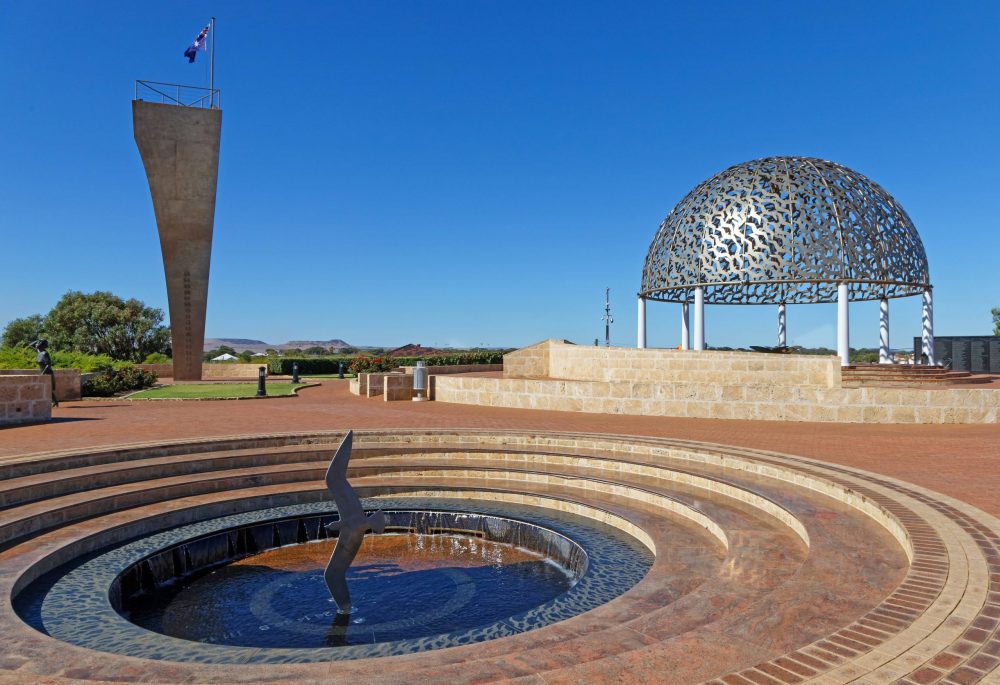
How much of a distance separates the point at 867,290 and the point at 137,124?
101 ft

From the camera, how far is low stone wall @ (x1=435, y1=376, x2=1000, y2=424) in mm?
12789

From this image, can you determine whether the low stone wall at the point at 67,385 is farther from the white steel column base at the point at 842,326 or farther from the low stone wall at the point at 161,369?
the white steel column base at the point at 842,326

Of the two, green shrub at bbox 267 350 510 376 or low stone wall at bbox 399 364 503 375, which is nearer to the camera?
low stone wall at bbox 399 364 503 375

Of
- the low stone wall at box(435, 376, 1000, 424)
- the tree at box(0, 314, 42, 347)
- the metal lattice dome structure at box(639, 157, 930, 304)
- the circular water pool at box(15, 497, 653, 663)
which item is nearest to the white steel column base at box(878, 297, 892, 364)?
the metal lattice dome structure at box(639, 157, 930, 304)

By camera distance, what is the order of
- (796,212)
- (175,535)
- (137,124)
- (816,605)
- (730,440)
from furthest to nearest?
(137,124)
(796,212)
(730,440)
(175,535)
(816,605)

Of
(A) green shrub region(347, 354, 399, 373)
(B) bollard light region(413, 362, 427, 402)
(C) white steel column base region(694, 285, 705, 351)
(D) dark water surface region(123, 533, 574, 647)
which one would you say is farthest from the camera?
(A) green shrub region(347, 354, 399, 373)

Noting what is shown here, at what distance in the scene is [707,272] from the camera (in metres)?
25.2

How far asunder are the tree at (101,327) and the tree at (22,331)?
1438 millimetres

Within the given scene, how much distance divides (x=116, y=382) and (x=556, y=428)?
1632 cm

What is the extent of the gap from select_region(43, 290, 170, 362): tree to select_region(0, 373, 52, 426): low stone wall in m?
36.8

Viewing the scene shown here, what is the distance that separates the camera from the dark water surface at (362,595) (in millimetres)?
5402

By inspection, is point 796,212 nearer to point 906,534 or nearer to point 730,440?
point 730,440

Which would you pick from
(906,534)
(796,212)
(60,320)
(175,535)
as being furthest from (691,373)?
(60,320)

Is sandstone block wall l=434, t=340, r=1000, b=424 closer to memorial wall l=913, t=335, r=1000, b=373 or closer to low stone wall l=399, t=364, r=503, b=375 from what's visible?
low stone wall l=399, t=364, r=503, b=375
